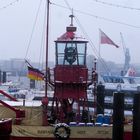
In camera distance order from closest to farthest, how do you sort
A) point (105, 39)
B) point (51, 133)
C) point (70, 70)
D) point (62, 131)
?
1. point (62, 131)
2. point (51, 133)
3. point (70, 70)
4. point (105, 39)

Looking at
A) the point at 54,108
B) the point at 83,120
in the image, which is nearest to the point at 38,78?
the point at 54,108

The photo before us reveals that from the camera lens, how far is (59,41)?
21.6m

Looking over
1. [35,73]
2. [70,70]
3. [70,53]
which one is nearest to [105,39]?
[35,73]

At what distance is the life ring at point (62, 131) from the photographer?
19.9 metres

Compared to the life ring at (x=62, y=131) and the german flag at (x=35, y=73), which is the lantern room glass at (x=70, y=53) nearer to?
the german flag at (x=35, y=73)

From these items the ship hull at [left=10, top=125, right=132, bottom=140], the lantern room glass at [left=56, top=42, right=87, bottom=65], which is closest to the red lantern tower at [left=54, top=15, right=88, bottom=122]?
the lantern room glass at [left=56, top=42, right=87, bottom=65]

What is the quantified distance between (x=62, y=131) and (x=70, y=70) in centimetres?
293

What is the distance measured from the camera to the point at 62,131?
65.3ft

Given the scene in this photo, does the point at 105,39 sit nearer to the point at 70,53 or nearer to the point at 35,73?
the point at 35,73

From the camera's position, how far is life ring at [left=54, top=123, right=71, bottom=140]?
1986 centimetres

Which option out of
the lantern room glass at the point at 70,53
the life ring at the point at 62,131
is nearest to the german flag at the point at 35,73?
the lantern room glass at the point at 70,53

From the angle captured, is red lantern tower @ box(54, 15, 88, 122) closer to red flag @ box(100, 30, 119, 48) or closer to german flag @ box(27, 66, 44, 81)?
german flag @ box(27, 66, 44, 81)

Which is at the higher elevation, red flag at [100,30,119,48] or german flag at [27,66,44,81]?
red flag at [100,30,119,48]

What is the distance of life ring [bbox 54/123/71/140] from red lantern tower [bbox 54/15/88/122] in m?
1.68
